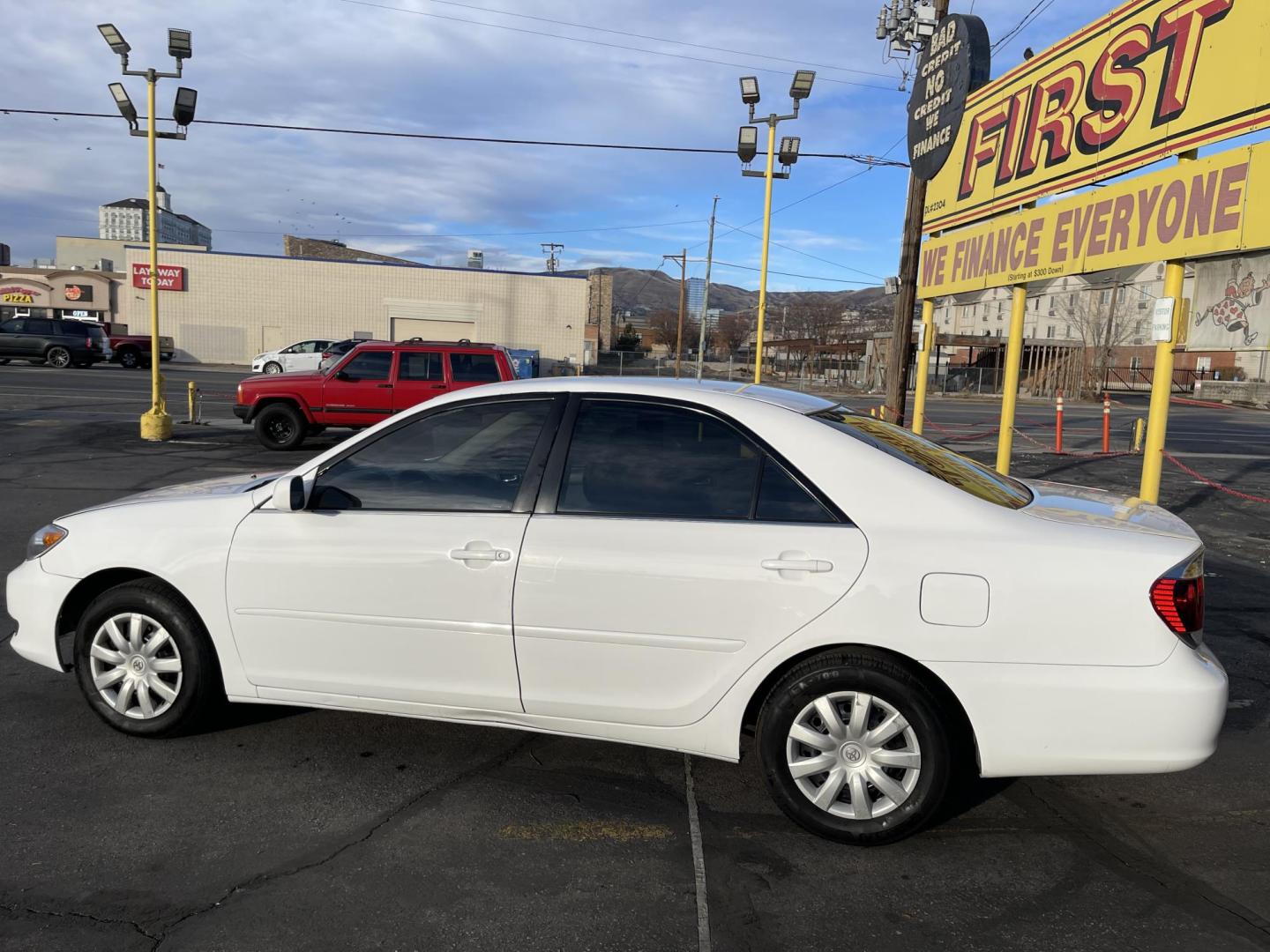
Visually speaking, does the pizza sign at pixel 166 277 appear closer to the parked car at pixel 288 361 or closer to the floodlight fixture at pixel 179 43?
the parked car at pixel 288 361

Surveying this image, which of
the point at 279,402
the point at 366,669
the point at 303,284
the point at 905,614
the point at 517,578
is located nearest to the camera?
the point at 905,614

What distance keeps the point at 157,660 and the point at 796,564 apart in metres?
2.78

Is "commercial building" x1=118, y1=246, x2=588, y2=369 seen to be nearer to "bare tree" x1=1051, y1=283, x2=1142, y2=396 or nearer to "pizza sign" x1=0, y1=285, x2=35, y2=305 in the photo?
"pizza sign" x1=0, y1=285, x2=35, y2=305

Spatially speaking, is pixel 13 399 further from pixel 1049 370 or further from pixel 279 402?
pixel 1049 370

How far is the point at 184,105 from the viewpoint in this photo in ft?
44.9

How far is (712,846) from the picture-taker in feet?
10.9

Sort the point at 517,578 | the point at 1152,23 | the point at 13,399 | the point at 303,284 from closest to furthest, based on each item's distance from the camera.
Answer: the point at 517,578 → the point at 1152,23 → the point at 13,399 → the point at 303,284

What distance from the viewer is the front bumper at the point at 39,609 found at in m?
4.04

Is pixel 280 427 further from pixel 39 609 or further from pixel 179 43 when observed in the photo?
pixel 39 609

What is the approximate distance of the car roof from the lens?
3676 mm

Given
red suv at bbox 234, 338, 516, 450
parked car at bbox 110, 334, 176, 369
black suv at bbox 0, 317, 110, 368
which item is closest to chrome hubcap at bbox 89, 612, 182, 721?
red suv at bbox 234, 338, 516, 450

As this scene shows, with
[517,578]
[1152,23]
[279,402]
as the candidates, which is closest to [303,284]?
[279,402]

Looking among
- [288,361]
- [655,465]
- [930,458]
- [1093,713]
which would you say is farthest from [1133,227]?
[288,361]

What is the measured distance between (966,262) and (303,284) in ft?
143
